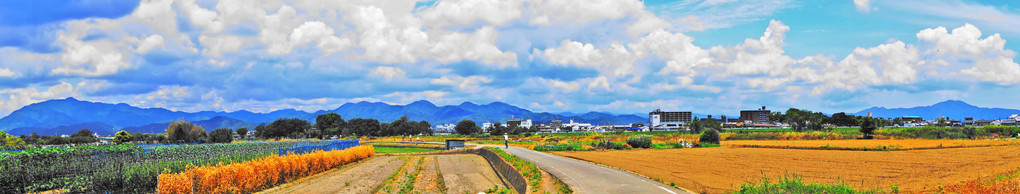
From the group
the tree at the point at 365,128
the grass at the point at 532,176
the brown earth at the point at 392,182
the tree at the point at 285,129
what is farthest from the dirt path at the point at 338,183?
the tree at the point at 285,129

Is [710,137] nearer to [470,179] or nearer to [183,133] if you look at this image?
[470,179]

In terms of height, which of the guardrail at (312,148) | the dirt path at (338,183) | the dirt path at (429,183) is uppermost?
the guardrail at (312,148)

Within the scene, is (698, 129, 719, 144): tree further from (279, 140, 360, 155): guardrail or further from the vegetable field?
the vegetable field

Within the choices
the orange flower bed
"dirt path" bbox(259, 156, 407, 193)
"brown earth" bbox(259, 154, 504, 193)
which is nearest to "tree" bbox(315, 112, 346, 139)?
"brown earth" bbox(259, 154, 504, 193)

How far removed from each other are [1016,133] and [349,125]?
15699cm

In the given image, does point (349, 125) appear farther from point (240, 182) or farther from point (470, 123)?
point (240, 182)

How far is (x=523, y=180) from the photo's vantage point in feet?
80.2

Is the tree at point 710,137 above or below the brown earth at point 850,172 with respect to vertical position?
above

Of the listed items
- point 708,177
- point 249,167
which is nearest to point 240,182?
point 249,167

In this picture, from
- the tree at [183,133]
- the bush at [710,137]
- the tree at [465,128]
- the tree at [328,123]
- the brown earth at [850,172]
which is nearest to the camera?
the brown earth at [850,172]

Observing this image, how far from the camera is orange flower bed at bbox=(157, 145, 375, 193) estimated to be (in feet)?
63.7

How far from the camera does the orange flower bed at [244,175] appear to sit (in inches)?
765

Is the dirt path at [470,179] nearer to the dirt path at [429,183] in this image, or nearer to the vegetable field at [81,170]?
the dirt path at [429,183]

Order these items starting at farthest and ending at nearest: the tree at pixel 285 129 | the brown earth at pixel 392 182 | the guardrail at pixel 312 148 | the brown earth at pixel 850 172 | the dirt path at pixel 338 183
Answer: the tree at pixel 285 129 < the guardrail at pixel 312 148 < the brown earth at pixel 392 182 < the dirt path at pixel 338 183 < the brown earth at pixel 850 172
